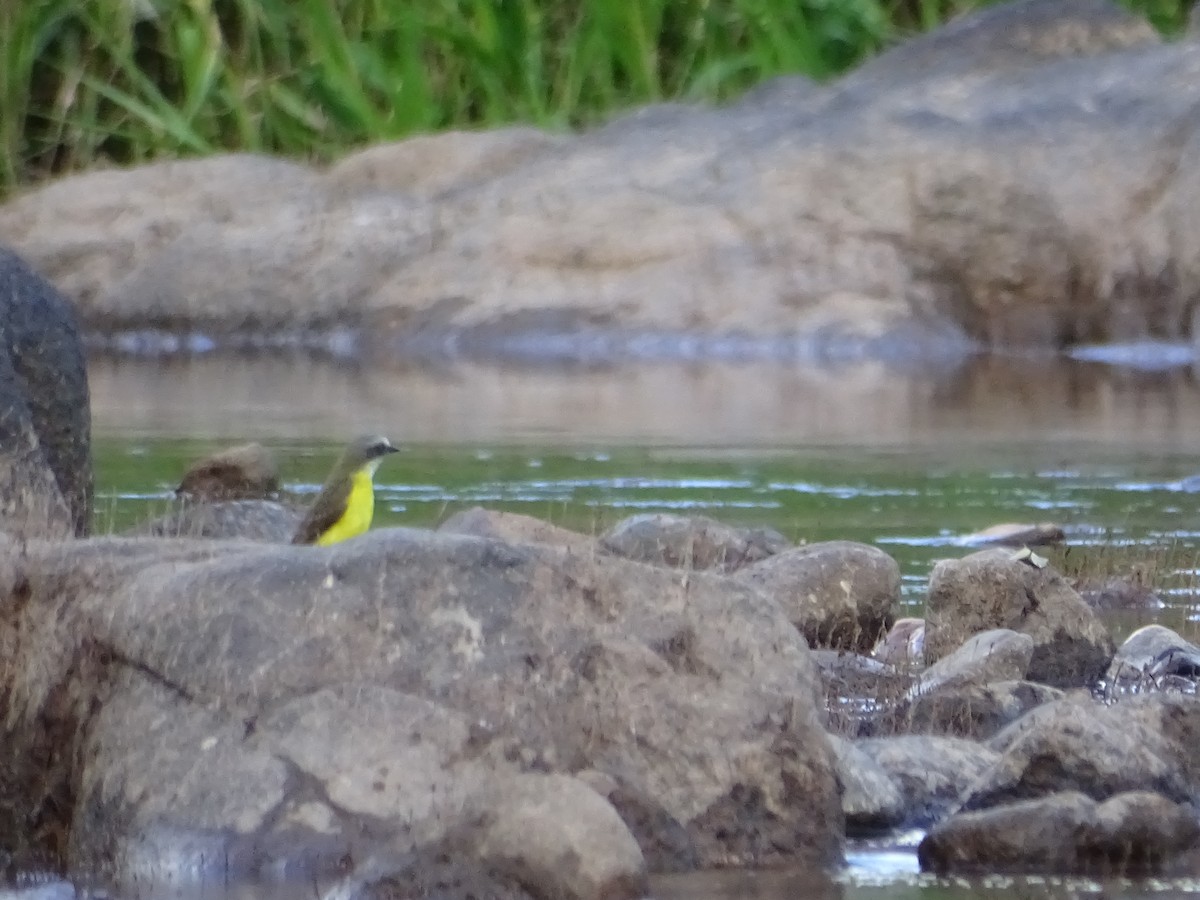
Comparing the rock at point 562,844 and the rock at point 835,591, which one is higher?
the rock at point 835,591

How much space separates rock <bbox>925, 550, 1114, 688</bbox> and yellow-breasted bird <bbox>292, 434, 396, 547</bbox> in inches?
61.4

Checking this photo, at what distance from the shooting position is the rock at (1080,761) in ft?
16.6

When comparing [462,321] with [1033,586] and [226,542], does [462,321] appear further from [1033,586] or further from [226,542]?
[226,542]

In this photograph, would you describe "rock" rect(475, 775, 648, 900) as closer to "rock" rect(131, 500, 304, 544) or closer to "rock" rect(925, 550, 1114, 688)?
"rock" rect(925, 550, 1114, 688)

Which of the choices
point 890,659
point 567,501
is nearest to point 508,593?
point 890,659

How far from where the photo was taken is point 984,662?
20.6 ft

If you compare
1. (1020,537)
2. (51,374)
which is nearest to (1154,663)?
(1020,537)

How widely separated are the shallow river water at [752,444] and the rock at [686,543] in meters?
0.49

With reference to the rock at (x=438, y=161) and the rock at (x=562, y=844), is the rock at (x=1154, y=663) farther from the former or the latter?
the rock at (x=438, y=161)

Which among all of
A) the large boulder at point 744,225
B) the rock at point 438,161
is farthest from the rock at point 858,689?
the rock at point 438,161

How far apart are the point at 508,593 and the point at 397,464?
21.8ft

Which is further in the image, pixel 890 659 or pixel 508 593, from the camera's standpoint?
pixel 890 659

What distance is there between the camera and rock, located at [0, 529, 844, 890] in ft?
15.1

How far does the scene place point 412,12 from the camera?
2061 centimetres
